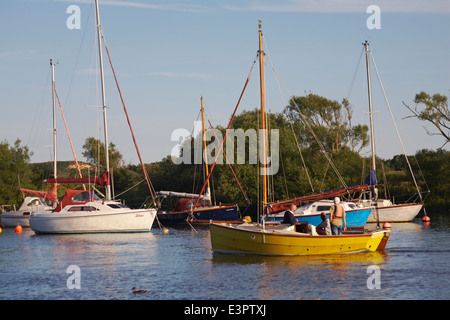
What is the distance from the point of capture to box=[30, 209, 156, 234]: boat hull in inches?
1806

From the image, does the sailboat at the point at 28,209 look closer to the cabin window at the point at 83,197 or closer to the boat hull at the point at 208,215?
the cabin window at the point at 83,197

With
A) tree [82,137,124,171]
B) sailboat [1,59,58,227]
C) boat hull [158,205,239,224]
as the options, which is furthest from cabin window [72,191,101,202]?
tree [82,137,124,171]

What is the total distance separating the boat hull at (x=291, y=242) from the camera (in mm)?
29094

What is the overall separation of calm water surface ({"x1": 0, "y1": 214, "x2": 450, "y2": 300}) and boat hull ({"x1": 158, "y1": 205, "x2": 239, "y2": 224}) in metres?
15.5

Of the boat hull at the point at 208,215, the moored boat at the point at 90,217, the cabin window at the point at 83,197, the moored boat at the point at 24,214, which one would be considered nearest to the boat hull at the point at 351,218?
the boat hull at the point at 208,215

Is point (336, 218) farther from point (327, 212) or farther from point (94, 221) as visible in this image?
point (94, 221)

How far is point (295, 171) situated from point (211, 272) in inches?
1706

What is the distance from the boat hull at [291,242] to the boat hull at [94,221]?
17.1 meters

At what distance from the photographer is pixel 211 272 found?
86.7 feet

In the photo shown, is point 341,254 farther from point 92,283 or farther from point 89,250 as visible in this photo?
point 89,250
